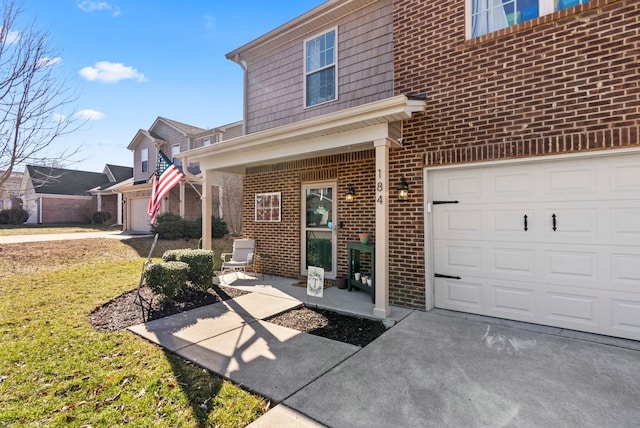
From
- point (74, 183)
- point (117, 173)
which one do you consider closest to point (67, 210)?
point (74, 183)

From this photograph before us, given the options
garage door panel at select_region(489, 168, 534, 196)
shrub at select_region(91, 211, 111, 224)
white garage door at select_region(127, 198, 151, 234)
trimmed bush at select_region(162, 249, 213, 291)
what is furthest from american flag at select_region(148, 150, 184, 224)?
shrub at select_region(91, 211, 111, 224)

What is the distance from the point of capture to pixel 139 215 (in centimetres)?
1852

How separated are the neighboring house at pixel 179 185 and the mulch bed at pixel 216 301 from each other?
1042 centimetres

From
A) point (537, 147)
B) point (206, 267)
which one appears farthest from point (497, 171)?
point (206, 267)

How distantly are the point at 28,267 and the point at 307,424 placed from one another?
985 centimetres

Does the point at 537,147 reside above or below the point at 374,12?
below

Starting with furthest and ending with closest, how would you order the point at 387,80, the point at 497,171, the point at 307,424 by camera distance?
the point at 387,80
the point at 497,171
the point at 307,424

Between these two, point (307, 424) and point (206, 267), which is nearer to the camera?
point (307, 424)

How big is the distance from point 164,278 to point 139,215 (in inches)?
619

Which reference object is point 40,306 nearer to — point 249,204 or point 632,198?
point 249,204

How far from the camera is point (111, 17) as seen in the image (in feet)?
23.5

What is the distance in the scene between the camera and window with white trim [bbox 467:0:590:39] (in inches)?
166

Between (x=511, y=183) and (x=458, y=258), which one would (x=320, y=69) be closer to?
(x=511, y=183)

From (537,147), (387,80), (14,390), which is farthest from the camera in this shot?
(387,80)
